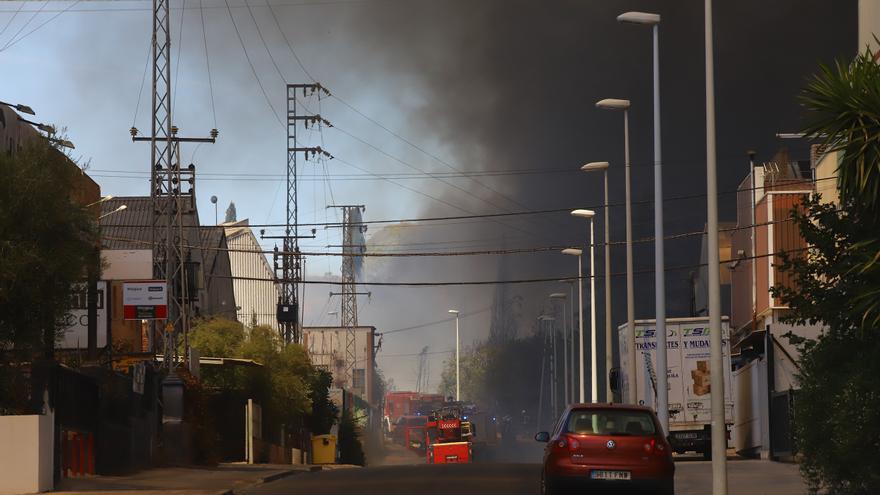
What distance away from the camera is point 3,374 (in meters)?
26.2

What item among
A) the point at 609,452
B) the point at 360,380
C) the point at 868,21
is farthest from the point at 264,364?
the point at 360,380

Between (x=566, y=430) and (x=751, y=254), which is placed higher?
(x=751, y=254)

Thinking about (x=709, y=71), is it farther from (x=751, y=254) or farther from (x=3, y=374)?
(x=751, y=254)

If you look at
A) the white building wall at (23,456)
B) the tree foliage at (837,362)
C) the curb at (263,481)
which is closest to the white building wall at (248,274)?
the curb at (263,481)

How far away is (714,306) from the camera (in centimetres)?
2231

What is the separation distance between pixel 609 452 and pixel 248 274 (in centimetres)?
8930

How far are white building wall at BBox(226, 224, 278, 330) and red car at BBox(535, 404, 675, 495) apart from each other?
278 feet

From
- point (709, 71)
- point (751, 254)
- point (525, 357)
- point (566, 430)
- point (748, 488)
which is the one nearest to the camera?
point (566, 430)

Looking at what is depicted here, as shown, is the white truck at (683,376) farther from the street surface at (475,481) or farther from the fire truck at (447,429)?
the fire truck at (447,429)

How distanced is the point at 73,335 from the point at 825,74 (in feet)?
111

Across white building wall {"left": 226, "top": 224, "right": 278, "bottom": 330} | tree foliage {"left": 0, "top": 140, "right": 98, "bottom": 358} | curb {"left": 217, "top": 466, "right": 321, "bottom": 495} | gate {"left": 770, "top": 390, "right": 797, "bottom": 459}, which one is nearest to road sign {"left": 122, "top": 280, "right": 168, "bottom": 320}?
curb {"left": 217, "top": 466, "right": 321, "bottom": 495}

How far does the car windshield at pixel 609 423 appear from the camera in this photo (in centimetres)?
2078

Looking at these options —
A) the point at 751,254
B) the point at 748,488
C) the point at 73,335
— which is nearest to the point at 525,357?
the point at 751,254

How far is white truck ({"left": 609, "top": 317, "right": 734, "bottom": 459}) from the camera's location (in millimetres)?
41750
